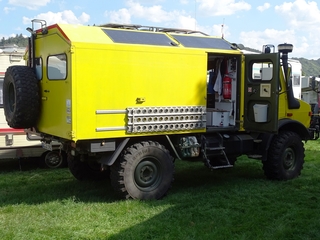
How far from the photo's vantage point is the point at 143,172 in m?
7.26

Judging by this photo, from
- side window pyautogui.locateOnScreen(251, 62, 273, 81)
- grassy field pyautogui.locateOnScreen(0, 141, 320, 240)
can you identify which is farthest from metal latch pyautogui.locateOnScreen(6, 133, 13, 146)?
side window pyautogui.locateOnScreen(251, 62, 273, 81)

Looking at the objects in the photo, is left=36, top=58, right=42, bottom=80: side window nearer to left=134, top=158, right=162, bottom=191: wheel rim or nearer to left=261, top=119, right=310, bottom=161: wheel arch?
left=134, top=158, right=162, bottom=191: wheel rim

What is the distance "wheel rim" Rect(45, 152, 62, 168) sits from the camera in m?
10.3

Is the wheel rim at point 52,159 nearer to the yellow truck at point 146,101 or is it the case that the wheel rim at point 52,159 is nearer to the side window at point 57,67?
the yellow truck at point 146,101

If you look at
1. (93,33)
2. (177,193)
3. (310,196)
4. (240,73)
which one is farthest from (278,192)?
(93,33)

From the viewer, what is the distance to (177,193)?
763 centimetres

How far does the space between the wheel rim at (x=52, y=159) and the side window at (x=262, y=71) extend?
16.4 ft

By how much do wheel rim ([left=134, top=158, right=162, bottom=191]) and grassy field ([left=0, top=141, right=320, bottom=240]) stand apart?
33 cm

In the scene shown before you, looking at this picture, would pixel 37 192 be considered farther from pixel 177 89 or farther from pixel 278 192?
pixel 278 192

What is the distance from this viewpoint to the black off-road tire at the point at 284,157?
855 centimetres

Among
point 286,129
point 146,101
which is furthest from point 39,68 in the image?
point 286,129

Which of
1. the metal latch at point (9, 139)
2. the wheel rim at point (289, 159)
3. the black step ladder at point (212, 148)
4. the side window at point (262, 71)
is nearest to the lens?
the black step ladder at point (212, 148)

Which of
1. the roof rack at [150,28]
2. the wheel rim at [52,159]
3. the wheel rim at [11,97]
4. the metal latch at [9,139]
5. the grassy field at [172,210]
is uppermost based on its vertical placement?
the roof rack at [150,28]

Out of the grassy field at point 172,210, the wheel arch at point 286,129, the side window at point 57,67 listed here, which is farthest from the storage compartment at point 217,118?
the side window at point 57,67
